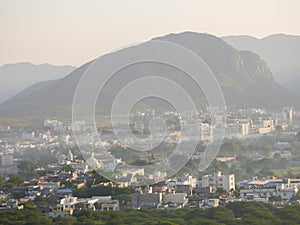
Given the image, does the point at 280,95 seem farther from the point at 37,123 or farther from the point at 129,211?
the point at 129,211

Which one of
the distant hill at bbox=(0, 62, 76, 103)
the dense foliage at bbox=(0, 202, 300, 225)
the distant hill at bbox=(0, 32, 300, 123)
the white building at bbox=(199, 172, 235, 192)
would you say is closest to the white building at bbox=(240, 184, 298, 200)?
the white building at bbox=(199, 172, 235, 192)

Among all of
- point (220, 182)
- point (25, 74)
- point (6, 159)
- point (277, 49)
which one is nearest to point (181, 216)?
point (220, 182)

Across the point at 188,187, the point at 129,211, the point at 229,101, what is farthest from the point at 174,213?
the point at 229,101

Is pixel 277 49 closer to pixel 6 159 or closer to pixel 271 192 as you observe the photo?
pixel 6 159

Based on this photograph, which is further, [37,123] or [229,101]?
[229,101]

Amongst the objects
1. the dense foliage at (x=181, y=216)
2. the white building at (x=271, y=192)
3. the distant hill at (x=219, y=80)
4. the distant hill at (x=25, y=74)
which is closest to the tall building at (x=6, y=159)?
the white building at (x=271, y=192)

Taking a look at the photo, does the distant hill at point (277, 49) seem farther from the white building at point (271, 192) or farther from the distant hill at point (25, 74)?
the white building at point (271, 192)

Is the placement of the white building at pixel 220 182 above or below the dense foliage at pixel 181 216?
above
